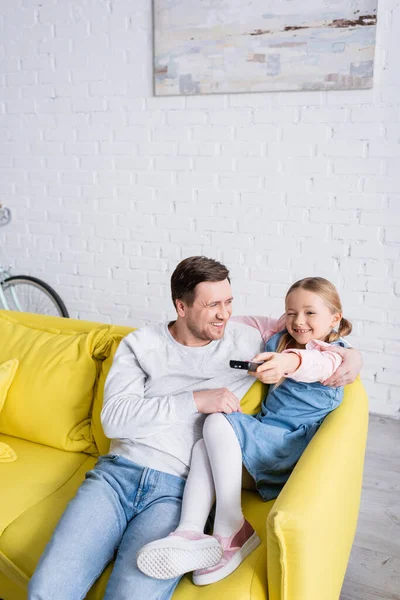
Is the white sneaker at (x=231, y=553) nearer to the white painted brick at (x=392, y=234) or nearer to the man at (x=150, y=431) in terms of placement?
the man at (x=150, y=431)

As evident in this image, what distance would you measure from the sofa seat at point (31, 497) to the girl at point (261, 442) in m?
0.37

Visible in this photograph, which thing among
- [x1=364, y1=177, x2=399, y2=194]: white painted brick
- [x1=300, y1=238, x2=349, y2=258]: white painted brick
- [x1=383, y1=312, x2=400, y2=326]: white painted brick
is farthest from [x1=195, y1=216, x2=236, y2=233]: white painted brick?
[x1=383, y1=312, x2=400, y2=326]: white painted brick

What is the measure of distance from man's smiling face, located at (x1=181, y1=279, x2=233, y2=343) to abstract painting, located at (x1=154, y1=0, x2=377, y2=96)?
→ 1622 millimetres

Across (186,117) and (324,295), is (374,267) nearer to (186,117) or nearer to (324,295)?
(186,117)

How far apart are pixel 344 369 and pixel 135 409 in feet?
1.86

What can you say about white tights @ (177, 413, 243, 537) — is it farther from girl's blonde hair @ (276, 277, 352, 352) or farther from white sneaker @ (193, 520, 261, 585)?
girl's blonde hair @ (276, 277, 352, 352)

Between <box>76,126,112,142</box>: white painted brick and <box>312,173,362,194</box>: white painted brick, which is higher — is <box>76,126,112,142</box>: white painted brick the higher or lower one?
the higher one

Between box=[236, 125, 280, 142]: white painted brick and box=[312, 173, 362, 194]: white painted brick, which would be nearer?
box=[312, 173, 362, 194]: white painted brick

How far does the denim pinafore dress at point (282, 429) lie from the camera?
1603mm

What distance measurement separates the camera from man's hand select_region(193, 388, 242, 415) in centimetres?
163

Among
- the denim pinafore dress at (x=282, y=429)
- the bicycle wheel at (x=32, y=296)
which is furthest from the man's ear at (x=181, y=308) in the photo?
the bicycle wheel at (x=32, y=296)

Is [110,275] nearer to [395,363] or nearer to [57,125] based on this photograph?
[57,125]

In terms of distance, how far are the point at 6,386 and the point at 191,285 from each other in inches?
29.3

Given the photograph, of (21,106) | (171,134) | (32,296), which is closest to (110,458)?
(171,134)
